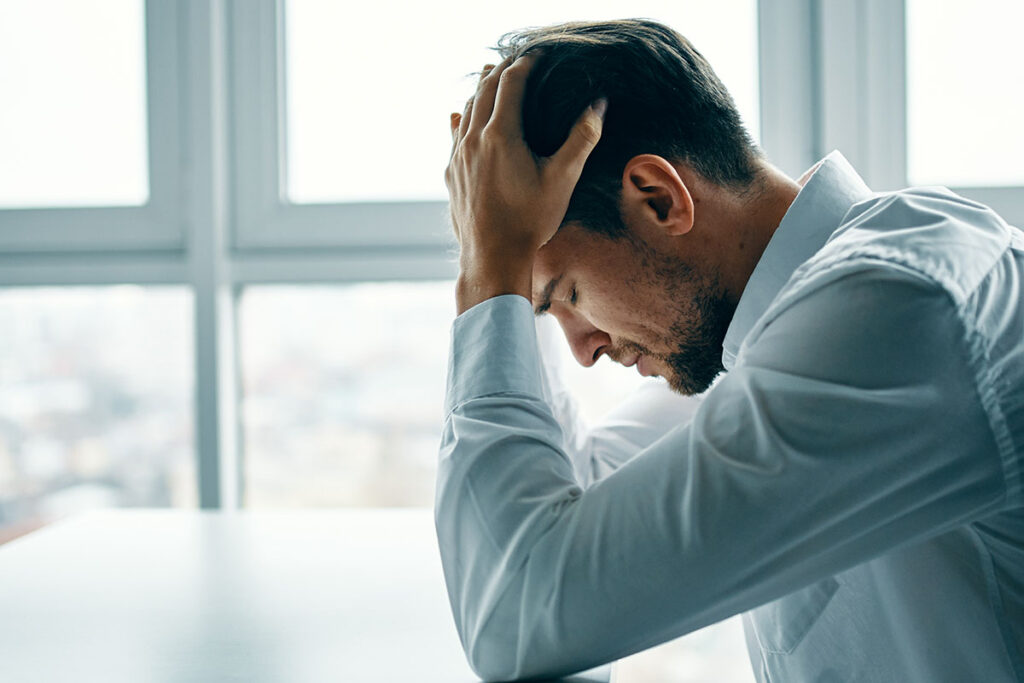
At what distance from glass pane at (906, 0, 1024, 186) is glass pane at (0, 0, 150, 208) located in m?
1.54

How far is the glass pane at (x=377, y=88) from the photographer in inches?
66.4

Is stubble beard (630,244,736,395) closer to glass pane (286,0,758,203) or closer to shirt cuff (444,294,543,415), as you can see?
shirt cuff (444,294,543,415)

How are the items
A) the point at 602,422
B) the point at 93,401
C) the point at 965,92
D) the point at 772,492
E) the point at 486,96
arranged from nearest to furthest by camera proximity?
the point at 772,492, the point at 486,96, the point at 602,422, the point at 965,92, the point at 93,401

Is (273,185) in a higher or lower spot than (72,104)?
lower

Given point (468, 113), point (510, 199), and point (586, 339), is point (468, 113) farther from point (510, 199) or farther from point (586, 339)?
point (586, 339)

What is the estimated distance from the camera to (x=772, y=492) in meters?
0.53

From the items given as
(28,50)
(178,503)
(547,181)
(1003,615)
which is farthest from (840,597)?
(28,50)

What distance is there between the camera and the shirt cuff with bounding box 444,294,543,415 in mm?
692

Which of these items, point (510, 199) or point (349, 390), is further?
point (349, 390)

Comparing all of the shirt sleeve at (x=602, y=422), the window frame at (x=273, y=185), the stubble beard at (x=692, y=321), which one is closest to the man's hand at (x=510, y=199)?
the stubble beard at (x=692, y=321)

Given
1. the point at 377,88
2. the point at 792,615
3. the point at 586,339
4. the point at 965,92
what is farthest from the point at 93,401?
the point at 965,92

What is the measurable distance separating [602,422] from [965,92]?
3.40 ft

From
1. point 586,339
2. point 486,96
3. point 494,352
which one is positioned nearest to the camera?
point 494,352

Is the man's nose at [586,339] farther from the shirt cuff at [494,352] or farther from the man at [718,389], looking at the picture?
the shirt cuff at [494,352]
